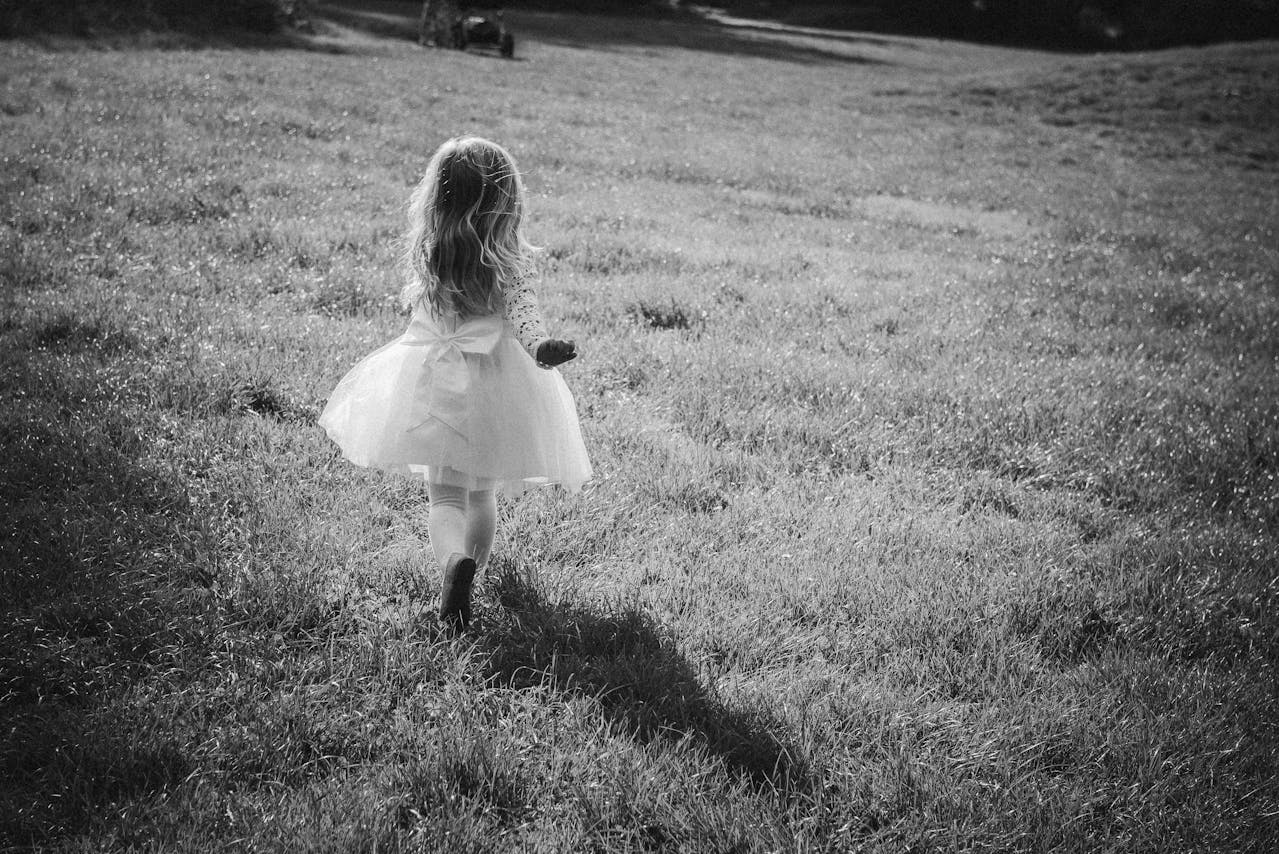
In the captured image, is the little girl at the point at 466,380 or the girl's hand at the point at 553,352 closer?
the girl's hand at the point at 553,352

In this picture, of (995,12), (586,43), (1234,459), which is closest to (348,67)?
(586,43)

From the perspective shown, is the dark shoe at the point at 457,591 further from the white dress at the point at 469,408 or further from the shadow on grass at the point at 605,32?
the shadow on grass at the point at 605,32

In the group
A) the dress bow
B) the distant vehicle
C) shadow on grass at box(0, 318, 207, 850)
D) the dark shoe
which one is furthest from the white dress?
the distant vehicle

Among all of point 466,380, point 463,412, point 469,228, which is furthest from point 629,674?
point 469,228

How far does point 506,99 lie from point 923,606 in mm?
16368

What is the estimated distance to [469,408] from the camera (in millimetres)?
3570

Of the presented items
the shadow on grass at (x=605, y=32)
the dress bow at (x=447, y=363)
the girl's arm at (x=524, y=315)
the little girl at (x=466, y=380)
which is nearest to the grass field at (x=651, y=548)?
the little girl at (x=466, y=380)

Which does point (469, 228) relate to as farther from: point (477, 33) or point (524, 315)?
point (477, 33)

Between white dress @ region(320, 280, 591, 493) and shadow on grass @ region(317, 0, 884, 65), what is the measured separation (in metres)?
27.6

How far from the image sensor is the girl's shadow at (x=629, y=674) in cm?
305

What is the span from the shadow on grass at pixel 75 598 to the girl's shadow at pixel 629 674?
4.03 feet

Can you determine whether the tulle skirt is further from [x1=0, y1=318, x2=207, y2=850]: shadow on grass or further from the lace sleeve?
[x1=0, y1=318, x2=207, y2=850]: shadow on grass

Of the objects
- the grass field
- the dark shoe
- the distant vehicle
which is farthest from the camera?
the distant vehicle

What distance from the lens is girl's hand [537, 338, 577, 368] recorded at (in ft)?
10.5
